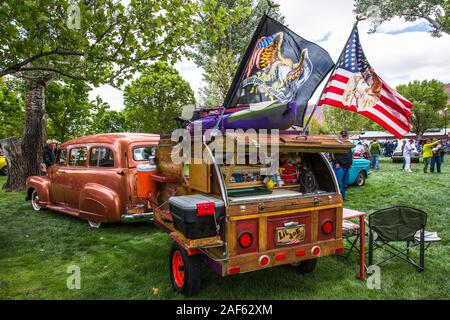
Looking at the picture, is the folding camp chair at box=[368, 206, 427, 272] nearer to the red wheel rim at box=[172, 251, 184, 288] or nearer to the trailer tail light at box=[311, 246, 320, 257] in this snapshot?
the trailer tail light at box=[311, 246, 320, 257]

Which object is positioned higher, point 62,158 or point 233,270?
point 62,158

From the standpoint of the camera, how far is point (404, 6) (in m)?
20.0

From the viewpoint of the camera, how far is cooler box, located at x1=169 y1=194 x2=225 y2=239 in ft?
10.3

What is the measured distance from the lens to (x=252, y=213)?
3.37 m

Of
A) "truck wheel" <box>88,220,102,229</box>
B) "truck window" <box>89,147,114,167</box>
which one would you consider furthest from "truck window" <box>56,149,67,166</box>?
"truck wheel" <box>88,220,102,229</box>

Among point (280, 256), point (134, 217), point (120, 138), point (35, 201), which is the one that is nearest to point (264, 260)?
point (280, 256)

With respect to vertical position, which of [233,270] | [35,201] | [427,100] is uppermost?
[427,100]

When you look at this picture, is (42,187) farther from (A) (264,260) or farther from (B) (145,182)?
(A) (264,260)

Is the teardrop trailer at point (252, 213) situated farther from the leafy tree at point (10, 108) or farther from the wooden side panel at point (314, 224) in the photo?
the leafy tree at point (10, 108)

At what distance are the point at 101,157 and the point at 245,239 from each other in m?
4.59

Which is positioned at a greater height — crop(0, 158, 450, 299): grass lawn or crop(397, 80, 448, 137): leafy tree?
crop(397, 80, 448, 137): leafy tree

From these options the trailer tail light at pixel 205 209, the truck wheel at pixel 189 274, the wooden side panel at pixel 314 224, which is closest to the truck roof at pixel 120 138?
the truck wheel at pixel 189 274

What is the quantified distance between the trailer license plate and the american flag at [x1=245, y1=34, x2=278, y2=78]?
2.04m

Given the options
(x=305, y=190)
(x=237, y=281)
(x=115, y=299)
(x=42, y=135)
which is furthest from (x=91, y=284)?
(x=42, y=135)
